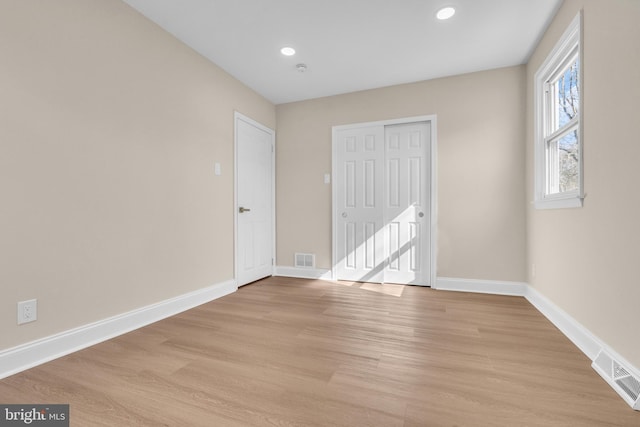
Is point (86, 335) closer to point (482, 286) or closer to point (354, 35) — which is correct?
point (354, 35)

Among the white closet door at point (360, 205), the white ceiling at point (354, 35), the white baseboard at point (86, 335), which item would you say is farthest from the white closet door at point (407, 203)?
the white baseboard at point (86, 335)

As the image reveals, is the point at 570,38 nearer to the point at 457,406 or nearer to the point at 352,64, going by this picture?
A: the point at 352,64

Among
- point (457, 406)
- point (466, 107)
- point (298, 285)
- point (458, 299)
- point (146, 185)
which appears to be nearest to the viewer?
point (457, 406)

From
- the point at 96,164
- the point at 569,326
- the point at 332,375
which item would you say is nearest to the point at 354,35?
the point at 96,164

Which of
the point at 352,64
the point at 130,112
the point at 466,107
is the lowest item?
the point at 130,112

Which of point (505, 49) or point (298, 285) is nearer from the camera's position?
point (505, 49)

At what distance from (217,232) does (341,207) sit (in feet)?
5.52

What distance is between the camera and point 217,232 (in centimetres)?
326

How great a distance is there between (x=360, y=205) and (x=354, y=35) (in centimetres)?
201

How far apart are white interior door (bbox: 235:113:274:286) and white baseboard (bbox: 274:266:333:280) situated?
0.15 m

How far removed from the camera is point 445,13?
239cm

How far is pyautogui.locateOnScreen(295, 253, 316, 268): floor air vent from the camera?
4.20m

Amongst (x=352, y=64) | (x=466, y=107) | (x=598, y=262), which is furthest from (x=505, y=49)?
(x=598, y=262)

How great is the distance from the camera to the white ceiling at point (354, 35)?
2328 mm
